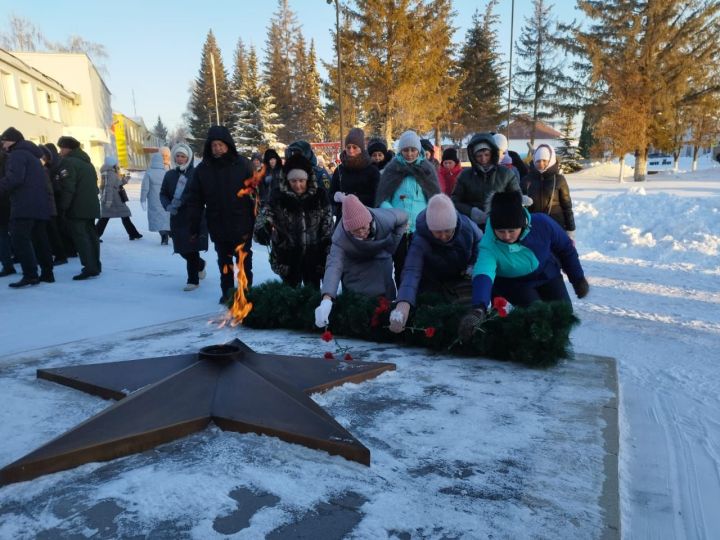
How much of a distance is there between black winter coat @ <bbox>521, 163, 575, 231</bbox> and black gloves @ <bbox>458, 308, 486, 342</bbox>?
244 centimetres

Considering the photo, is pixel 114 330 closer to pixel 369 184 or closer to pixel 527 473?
pixel 369 184

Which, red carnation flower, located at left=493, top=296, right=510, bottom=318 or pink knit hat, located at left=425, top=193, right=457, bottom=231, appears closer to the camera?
red carnation flower, located at left=493, top=296, right=510, bottom=318

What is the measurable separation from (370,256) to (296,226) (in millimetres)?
803

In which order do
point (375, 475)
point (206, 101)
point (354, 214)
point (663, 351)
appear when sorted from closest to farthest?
1. point (375, 475)
2. point (354, 214)
3. point (663, 351)
4. point (206, 101)

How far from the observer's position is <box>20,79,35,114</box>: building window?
23.3 m

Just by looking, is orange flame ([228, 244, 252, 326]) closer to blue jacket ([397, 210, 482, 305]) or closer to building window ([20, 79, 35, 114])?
blue jacket ([397, 210, 482, 305])

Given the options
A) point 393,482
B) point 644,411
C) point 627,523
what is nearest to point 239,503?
point 393,482

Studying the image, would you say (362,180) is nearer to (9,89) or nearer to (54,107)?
(9,89)

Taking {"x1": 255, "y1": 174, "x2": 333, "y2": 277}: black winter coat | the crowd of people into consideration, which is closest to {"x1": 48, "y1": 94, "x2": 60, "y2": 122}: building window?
the crowd of people

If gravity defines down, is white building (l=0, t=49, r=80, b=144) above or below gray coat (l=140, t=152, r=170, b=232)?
above

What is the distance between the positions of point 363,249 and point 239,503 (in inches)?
96.6

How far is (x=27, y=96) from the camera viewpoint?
23.6 m

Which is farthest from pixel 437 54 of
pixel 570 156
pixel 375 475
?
pixel 375 475

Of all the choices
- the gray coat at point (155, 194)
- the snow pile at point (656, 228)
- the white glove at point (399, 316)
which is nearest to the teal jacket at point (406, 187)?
the white glove at point (399, 316)
